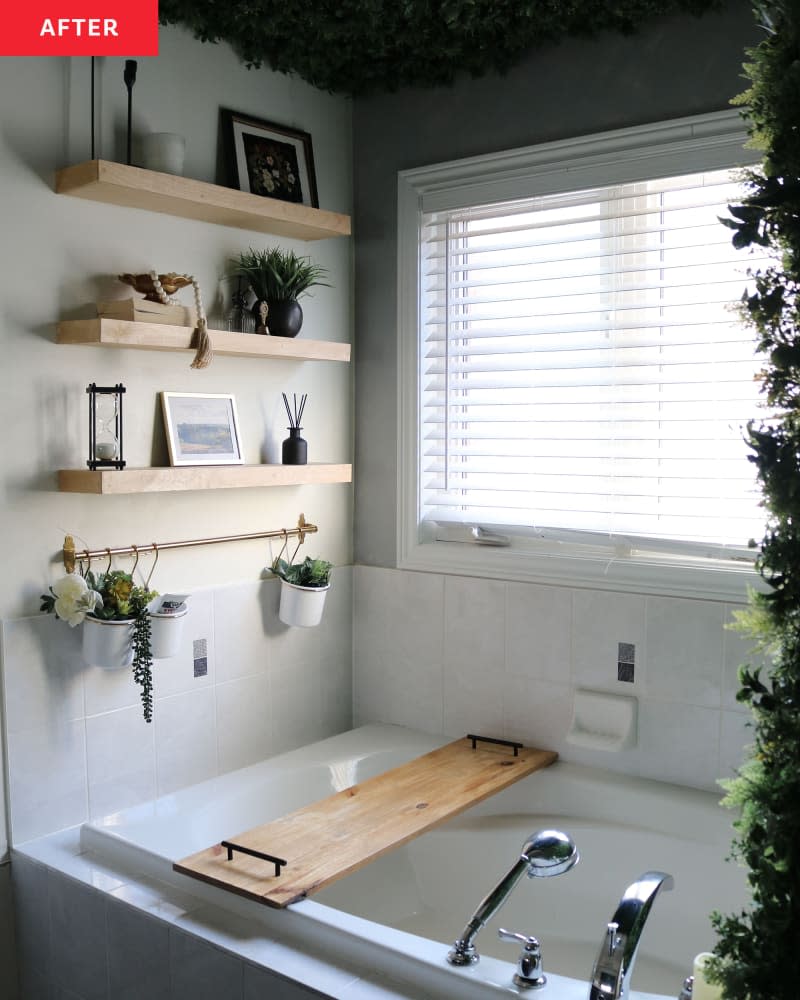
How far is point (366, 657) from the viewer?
320cm

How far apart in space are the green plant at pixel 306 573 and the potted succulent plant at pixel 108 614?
1.82 ft

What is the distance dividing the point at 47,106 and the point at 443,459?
4.68ft

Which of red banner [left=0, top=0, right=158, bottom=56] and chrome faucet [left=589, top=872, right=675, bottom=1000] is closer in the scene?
chrome faucet [left=589, top=872, right=675, bottom=1000]

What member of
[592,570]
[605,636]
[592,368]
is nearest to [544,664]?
[605,636]

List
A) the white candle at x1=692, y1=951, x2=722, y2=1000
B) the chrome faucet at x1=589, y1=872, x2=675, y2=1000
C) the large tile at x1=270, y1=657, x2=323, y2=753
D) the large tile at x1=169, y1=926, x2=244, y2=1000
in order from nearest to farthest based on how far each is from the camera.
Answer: the white candle at x1=692, y1=951, x2=722, y2=1000 → the chrome faucet at x1=589, y1=872, x2=675, y2=1000 → the large tile at x1=169, y1=926, x2=244, y2=1000 → the large tile at x1=270, y1=657, x2=323, y2=753

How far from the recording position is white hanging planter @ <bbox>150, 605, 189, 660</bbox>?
243 cm

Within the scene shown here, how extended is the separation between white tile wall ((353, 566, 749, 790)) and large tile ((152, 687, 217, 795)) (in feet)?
2.02

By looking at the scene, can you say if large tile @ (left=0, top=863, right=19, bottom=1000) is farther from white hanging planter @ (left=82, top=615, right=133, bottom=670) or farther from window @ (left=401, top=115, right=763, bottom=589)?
window @ (left=401, top=115, right=763, bottom=589)

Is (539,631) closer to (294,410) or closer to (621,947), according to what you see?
(294,410)

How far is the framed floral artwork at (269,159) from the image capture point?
9.00 feet

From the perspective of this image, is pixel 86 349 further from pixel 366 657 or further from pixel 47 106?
pixel 366 657

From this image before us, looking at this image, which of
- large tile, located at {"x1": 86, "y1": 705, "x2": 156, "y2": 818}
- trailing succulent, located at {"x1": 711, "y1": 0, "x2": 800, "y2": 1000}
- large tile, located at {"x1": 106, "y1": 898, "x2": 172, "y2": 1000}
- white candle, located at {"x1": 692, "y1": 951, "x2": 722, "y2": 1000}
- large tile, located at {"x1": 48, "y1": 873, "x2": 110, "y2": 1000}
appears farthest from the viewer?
large tile, located at {"x1": 86, "y1": 705, "x2": 156, "y2": 818}

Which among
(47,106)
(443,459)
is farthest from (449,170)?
(47,106)

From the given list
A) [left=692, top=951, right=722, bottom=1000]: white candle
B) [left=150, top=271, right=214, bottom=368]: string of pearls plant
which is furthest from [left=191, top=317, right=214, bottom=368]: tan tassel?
[left=692, top=951, right=722, bottom=1000]: white candle
